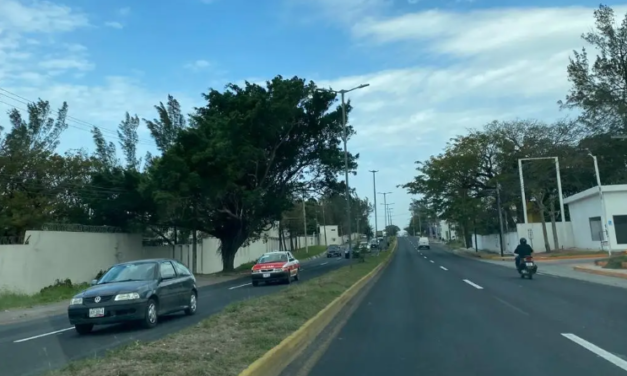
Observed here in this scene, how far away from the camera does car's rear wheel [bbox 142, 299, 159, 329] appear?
1395 cm

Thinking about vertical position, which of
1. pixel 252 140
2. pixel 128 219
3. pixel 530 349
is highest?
pixel 252 140

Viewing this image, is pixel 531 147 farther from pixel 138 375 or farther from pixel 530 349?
pixel 138 375

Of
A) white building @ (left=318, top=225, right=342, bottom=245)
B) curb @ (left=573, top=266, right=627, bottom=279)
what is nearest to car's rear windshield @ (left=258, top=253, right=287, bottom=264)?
curb @ (left=573, top=266, right=627, bottom=279)

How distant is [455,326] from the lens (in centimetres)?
1296

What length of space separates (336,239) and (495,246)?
59.9m

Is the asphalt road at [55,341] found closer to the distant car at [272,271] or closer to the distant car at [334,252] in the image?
the distant car at [272,271]

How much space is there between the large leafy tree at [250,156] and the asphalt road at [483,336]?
2166 centimetres

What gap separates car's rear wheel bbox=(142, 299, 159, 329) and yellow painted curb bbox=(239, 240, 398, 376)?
369 centimetres

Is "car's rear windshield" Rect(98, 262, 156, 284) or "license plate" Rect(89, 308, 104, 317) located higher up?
"car's rear windshield" Rect(98, 262, 156, 284)

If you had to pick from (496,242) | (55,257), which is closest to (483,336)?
(55,257)

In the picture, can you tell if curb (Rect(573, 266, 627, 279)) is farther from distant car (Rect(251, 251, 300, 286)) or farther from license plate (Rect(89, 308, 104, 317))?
license plate (Rect(89, 308, 104, 317))

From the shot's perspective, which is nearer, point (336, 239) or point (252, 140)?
point (252, 140)

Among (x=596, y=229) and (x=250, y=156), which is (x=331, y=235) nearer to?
(x=596, y=229)

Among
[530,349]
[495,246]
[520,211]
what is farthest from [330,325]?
[495,246]
